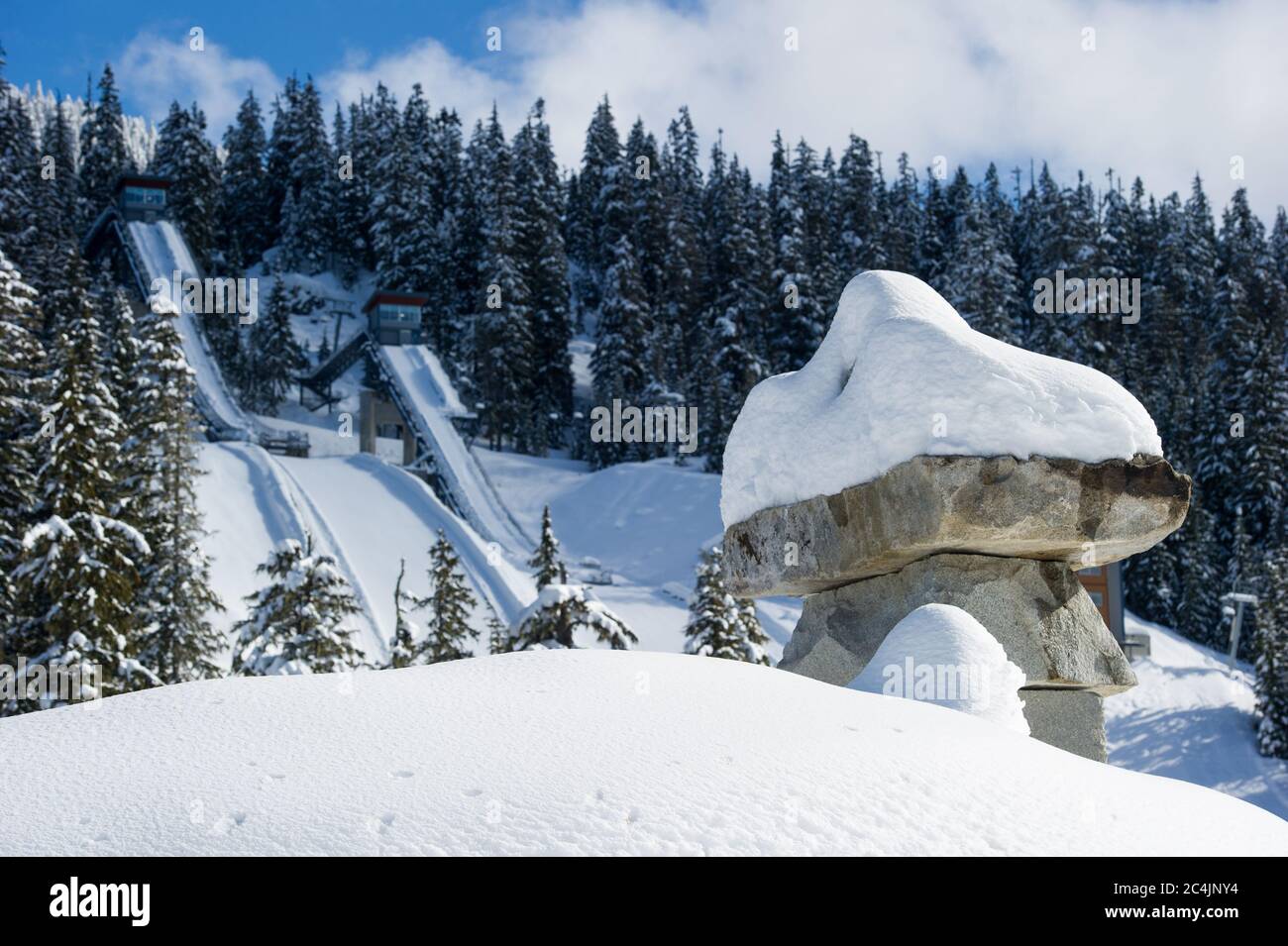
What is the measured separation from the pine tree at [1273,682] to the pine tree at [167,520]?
20323mm

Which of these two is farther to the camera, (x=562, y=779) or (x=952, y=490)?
(x=952, y=490)

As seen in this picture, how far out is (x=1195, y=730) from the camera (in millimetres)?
24234

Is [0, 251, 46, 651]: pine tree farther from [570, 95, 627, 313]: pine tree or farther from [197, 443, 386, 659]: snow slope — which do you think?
[570, 95, 627, 313]: pine tree

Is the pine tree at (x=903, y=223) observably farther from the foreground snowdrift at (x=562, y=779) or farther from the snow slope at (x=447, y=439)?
the foreground snowdrift at (x=562, y=779)

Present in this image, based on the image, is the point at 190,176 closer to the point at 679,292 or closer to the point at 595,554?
the point at 679,292

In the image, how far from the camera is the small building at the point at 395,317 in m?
44.4

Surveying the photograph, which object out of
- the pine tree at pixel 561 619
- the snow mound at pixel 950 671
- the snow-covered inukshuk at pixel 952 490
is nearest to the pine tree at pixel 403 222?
the pine tree at pixel 561 619

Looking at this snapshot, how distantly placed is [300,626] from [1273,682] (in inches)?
749

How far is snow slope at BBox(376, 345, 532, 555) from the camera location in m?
35.9

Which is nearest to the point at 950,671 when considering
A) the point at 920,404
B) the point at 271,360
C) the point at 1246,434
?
the point at 920,404

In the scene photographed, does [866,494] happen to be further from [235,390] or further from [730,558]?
[235,390]

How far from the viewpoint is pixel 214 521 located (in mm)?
28922

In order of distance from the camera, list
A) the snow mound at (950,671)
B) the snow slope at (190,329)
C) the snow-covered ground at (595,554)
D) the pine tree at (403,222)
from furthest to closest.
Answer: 1. the pine tree at (403,222)
2. the snow slope at (190,329)
3. the snow-covered ground at (595,554)
4. the snow mound at (950,671)
